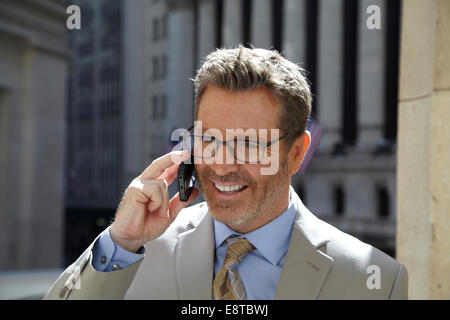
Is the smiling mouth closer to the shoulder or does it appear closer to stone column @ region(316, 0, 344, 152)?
the shoulder

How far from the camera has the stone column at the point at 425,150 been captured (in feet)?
12.5

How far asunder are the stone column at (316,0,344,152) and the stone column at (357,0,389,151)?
2.20 m

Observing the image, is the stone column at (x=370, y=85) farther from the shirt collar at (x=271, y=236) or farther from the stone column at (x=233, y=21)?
the shirt collar at (x=271, y=236)

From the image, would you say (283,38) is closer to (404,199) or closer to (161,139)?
(161,139)

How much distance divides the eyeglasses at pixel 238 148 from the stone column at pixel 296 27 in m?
45.6

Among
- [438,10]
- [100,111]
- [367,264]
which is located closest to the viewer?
[367,264]

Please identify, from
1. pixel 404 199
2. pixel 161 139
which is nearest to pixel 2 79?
pixel 404 199

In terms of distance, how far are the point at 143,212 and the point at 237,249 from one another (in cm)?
61

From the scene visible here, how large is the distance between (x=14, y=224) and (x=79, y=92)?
77.6 m

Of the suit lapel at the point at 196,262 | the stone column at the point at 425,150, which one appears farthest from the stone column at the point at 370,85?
the suit lapel at the point at 196,262

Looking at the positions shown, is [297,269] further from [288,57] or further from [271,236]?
[288,57]

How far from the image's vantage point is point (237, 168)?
8.76 feet

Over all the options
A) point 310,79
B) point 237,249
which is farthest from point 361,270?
point 310,79
